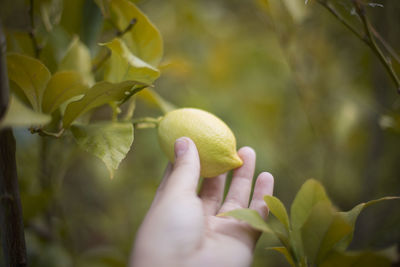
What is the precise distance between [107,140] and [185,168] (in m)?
0.16

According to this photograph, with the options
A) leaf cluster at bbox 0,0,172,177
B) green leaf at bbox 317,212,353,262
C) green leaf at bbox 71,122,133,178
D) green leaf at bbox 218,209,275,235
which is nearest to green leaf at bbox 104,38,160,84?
leaf cluster at bbox 0,0,172,177

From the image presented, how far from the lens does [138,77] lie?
2.01 ft

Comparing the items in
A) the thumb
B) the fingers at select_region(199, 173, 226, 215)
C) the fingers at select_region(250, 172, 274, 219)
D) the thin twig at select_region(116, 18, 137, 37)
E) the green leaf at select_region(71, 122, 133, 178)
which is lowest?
the fingers at select_region(199, 173, 226, 215)

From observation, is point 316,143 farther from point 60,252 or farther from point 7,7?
point 7,7

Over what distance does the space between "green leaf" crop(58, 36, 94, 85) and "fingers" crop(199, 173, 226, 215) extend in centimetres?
42

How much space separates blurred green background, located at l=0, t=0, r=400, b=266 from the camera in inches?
42.0

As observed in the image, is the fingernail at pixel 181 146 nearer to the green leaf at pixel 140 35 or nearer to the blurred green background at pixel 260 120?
the green leaf at pixel 140 35

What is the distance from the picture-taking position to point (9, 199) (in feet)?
1.66

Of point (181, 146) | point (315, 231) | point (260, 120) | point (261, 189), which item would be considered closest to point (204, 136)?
point (181, 146)

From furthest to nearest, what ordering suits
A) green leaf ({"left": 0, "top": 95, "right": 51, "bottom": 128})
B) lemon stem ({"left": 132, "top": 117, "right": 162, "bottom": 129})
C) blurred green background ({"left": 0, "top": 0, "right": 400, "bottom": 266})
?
blurred green background ({"left": 0, "top": 0, "right": 400, "bottom": 266}) → lemon stem ({"left": 132, "top": 117, "right": 162, "bottom": 129}) → green leaf ({"left": 0, "top": 95, "right": 51, "bottom": 128})

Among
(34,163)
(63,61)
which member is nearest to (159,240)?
(63,61)

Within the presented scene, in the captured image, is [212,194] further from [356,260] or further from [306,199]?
[356,260]

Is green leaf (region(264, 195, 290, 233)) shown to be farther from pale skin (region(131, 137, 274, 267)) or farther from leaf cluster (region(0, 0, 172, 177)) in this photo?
leaf cluster (region(0, 0, 172, 177))

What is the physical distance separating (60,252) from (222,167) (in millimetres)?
607
